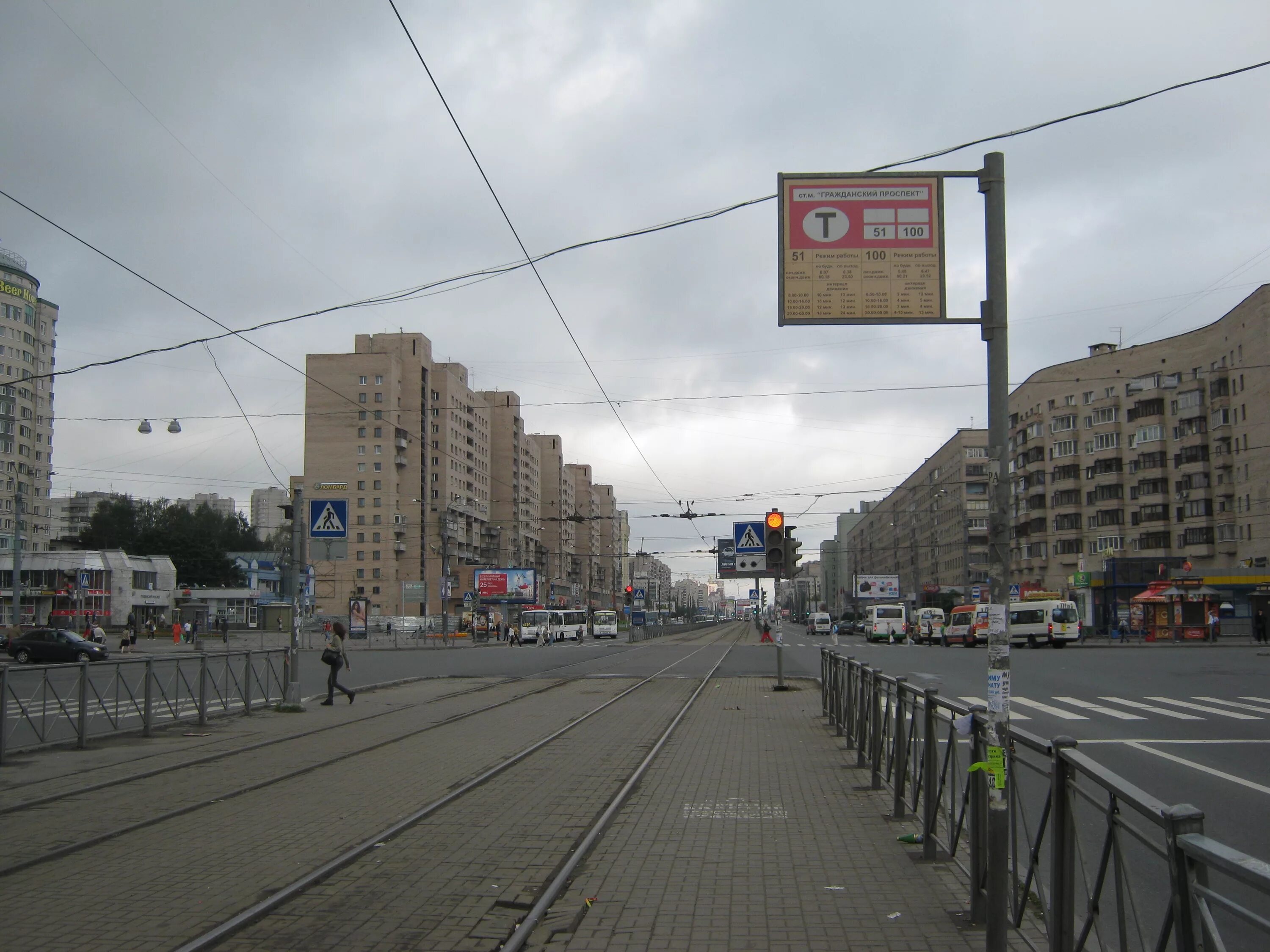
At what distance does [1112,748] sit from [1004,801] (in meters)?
8.75

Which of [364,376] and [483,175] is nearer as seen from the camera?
[483,175]

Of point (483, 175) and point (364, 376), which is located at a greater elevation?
point (364, 376)

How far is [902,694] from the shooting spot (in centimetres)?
805

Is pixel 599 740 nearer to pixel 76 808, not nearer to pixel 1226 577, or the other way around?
pixel 76 808

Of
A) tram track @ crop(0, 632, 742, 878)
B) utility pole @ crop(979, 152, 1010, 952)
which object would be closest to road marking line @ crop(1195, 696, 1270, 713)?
tram track @ crop(0, 632, 742, 878)

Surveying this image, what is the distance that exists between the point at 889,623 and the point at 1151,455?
21967mm

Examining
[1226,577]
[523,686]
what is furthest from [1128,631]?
[523,686]

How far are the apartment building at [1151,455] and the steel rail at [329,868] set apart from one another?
158ft

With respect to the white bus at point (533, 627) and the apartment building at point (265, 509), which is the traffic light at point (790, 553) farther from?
the apartment building at point (265, 509)

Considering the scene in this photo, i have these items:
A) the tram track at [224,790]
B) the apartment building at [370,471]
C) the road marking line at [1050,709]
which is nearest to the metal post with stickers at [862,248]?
the tram track at [224,790]

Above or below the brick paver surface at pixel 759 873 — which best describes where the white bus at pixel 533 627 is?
below

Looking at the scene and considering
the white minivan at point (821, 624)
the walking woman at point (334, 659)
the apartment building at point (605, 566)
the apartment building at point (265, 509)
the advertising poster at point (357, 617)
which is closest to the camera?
the walking woman at point (334, 659)

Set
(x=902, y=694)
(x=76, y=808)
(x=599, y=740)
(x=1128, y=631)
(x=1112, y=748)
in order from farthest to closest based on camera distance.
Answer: (x=1128, y=631)
(x=599, y=740)
(x=1112, y=748)
(x=76, y=808)
(x=902, y=694)

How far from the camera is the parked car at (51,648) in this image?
4009cm
